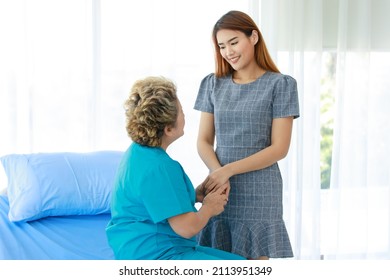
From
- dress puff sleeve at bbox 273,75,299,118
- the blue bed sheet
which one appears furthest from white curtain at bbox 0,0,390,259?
dress puff sleeve at bbox 273,75,299,118

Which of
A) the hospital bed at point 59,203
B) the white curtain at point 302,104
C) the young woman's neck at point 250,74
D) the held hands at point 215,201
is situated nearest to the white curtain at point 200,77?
the white curtain at point 302,104

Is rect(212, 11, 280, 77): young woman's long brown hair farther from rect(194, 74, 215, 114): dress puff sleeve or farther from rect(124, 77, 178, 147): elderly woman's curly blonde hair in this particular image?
rect(124, 77, 178, 147): elderly woman's curly blonde hair

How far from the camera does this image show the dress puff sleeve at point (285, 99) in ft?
6.92

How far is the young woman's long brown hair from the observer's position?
2146 mm

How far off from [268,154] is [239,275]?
431mm

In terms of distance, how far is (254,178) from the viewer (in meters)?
2.14

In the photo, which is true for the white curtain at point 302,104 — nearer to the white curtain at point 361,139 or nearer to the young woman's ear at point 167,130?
the white curtain at point 361,139

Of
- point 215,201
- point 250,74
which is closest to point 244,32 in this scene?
point 250,74

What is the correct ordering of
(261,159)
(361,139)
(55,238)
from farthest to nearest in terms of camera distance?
1. (361,139)
2. (55,238)
3. (261,159)

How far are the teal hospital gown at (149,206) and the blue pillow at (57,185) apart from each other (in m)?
0.78

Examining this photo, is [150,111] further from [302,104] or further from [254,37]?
[302,104]

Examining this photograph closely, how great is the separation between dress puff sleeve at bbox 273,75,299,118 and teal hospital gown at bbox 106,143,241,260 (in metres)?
0.45

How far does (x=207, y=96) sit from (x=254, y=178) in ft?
1.15

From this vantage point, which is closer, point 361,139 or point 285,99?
point 285,99
